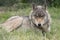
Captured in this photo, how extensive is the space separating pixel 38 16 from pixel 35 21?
0.21 meters

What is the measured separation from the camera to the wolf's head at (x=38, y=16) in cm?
887

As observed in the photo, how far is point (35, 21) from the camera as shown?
8984 mm

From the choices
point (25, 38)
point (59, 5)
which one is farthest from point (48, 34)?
point (59, 5)

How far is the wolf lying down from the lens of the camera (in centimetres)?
899

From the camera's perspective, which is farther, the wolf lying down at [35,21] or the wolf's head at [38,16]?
the wolf lying down at [35,21]

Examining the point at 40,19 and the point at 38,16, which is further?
the point at 38,16

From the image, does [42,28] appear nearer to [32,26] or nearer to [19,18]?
[32,26]

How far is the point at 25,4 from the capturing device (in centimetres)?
2014

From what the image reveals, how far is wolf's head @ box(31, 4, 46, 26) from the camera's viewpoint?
8866mm

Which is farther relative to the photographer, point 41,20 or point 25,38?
point 41,20

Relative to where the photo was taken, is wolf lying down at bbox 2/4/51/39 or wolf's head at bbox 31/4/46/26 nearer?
wolf's head at bbox 31/4/46/26

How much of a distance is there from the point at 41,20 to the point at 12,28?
1253 mm

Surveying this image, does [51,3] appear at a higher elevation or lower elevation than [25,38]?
lower

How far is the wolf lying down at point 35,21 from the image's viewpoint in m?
8.99
